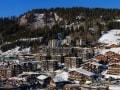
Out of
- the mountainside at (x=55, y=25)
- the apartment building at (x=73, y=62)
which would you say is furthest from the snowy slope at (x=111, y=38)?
the apartment building at (x=73, y=62)

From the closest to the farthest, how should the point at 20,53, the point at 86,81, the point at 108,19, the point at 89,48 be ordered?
1. the point at 86,81
2. the point at 89,48
3. the point at 20,53
4. the point at 108,19

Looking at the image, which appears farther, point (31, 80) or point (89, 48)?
point (89, 48)

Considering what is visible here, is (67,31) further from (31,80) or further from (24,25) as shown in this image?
(31,80)

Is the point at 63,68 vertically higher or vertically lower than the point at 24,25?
lower

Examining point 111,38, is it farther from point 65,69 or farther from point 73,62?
point 65,69

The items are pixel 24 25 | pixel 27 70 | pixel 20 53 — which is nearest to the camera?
pixel 27 70

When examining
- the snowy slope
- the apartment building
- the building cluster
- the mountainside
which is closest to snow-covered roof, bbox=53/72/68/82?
the building cluster

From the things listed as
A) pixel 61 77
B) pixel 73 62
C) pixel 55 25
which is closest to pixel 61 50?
Answer: pixel 73 62

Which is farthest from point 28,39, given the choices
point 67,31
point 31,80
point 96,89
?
point 96,89
